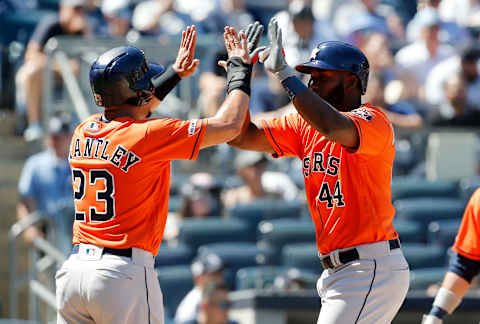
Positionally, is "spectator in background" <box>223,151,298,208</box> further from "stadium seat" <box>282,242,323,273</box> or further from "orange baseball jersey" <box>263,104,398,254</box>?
"orange baseball jersey" <box>263,104,398,254</box>

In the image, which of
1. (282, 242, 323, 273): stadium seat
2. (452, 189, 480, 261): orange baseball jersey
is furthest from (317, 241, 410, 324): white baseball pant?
(282, 242, 323, 273): stadium seat

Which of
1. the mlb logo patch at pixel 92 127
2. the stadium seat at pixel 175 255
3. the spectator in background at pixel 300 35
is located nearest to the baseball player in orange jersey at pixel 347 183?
the mlb logo patch at pixel 92 127

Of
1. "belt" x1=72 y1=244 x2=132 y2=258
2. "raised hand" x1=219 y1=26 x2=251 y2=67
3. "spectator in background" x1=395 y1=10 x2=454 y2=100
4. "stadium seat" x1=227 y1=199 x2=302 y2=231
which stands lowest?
"stadium seat" x1=227 y1=199 x2=302 y2=231

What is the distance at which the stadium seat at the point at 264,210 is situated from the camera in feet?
27.2

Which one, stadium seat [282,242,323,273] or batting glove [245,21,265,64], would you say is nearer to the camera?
batting glove [245,21,265,64]

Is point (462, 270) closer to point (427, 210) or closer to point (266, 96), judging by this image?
point (427, 210)

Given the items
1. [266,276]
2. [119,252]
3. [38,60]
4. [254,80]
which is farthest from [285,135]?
[38,60]

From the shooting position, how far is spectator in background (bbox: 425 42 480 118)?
9.73 metres

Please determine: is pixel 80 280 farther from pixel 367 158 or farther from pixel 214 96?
pixel 214 96

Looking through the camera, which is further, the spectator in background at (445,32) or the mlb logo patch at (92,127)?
the spectator in background at (445,32)

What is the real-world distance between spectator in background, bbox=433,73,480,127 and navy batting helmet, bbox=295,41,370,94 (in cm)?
471

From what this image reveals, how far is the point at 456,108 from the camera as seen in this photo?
31.4 ft

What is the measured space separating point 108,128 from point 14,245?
3414mm

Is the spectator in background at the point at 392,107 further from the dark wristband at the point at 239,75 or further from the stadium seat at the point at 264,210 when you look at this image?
the dark wristband at the point at 239,75
